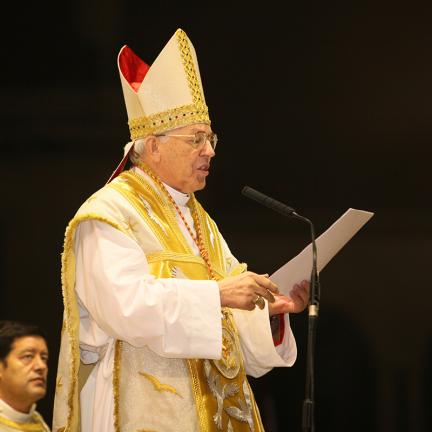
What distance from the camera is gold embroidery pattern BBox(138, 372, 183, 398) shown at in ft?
10.2


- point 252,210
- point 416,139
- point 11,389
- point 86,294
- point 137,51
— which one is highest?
point 137,51

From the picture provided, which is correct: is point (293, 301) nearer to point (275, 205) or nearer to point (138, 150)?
point (275, 205)

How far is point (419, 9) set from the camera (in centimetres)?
554

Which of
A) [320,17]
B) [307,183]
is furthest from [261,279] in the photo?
[320,17]

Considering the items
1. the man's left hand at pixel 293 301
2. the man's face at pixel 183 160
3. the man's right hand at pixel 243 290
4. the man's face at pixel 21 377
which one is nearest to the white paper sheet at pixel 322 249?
the man's left hand at pixel 293 301

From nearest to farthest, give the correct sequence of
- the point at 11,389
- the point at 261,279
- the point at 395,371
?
the point at 261,279 < the point at 11,389 < the point at 395,371

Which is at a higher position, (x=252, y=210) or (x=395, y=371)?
(x=252, y=210)

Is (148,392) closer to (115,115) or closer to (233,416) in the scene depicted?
(233,416)

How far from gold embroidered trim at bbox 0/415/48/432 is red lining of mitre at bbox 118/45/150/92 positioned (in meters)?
1.89

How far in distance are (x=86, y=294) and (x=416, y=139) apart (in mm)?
2870

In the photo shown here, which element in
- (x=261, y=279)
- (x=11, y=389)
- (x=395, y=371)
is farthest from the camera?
(x=395, y=371)

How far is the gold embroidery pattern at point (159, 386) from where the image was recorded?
3.12 metres

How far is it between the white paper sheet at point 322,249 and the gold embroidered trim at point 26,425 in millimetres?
1794

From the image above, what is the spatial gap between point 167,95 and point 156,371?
3.16ft
